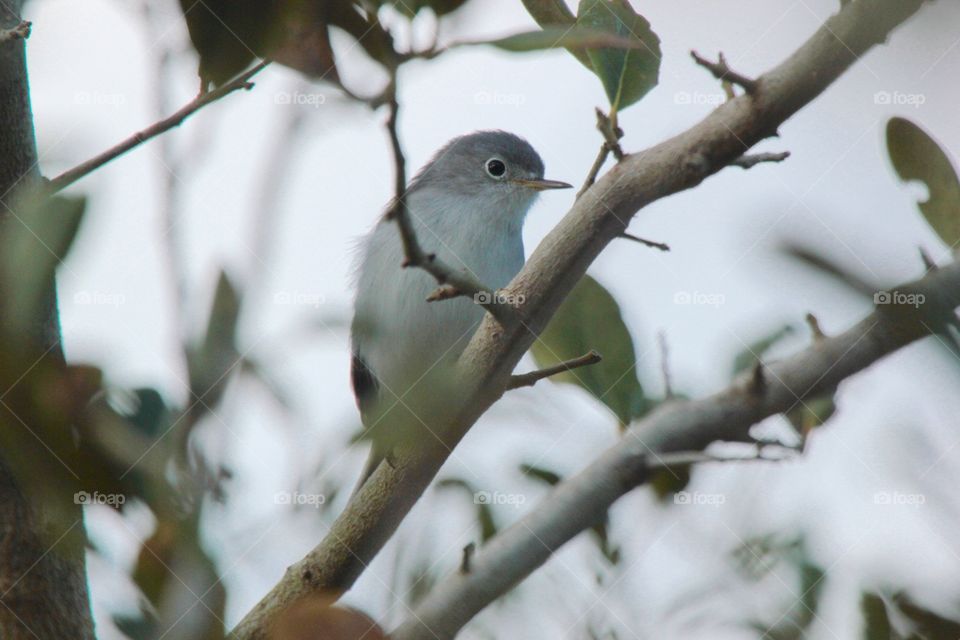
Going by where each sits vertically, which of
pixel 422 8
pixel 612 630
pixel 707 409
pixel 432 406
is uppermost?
pixel 422 8

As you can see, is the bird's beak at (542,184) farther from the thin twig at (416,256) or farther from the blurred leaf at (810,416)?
the blurred leaf at (810,416)

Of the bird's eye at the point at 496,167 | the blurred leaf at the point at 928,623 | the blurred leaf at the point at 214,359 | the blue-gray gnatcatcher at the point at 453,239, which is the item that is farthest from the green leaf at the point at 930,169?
the bird's eye at the point at 496,167

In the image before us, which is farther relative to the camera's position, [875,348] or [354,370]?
Answer: [354,370]

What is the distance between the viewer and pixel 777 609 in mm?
1433

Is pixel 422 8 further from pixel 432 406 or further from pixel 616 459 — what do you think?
pixel 616 459

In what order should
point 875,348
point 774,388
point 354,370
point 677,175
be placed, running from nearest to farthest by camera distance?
point 875,348 → point 774,388 → point 677,175 → point 354,370

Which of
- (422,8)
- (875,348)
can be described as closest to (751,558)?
(875,348)

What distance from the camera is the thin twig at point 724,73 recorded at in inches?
79.5

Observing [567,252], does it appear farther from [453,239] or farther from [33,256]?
[453,239]

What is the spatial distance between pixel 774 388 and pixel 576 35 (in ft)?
1.79

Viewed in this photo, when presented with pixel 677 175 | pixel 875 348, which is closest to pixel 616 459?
pixel 875 348

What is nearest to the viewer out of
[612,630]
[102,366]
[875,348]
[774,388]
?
[102,366]

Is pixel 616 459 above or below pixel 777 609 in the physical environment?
above
